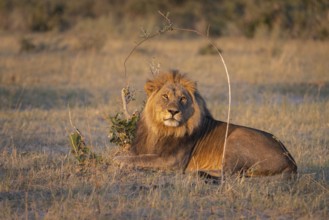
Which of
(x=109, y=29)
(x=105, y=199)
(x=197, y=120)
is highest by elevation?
(x=109, y=29)

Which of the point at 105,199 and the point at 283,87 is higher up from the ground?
the point at 283,87

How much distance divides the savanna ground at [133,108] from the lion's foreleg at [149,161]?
0.11m

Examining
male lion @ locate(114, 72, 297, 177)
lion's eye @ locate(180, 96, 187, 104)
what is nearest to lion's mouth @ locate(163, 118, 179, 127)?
male lion @ locate(114, 72, 297, 177)

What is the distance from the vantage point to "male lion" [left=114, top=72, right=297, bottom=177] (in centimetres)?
590

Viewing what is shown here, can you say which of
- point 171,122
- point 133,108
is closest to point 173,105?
point 171,122

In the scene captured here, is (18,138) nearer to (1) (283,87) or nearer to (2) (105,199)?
(2) (105,199)

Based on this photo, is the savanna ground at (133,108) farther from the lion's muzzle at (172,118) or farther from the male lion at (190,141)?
the lion's muzzle at (172,118)

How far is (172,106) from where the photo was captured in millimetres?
5883

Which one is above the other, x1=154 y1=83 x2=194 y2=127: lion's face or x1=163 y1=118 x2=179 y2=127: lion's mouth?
x1=154 y1=83 x2=194 y2=127: lion's face

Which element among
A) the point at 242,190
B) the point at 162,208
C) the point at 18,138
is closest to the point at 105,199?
the point at 162,208

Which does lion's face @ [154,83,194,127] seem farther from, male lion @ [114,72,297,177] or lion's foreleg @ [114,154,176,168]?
lion's foreleg @ [114,154,176,168]

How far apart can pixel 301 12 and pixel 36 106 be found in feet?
43.7

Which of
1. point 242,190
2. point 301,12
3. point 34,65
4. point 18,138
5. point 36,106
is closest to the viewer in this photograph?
point 242,190

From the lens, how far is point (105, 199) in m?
4.99
